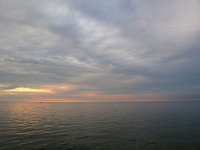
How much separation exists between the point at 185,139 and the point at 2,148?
40.9 metres

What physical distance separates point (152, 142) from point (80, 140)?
1649cm

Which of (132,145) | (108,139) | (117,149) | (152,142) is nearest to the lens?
(117,149)

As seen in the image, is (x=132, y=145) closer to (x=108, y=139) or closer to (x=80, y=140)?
(x=108, y=139)

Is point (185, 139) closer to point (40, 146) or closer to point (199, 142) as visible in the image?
point (199, 142)

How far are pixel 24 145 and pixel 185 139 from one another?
122ft

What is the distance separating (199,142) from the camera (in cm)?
3956

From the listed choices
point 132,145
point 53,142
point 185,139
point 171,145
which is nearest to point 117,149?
point 132,145

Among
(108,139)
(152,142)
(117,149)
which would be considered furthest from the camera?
(108,139)

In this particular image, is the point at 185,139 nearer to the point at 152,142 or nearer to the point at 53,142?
the point at 152,142

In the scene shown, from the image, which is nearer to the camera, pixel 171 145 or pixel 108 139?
pixel 171 145

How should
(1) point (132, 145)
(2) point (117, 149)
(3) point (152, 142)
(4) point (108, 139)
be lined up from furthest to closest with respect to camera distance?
(4) point (108, 139), (3) point (152, 142), (1) point (132, 145), (2) point (117, 149)

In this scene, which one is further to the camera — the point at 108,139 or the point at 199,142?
the point at 108,139

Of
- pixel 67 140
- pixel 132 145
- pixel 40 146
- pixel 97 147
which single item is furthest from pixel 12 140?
pixel 132 145

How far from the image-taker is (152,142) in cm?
3941
